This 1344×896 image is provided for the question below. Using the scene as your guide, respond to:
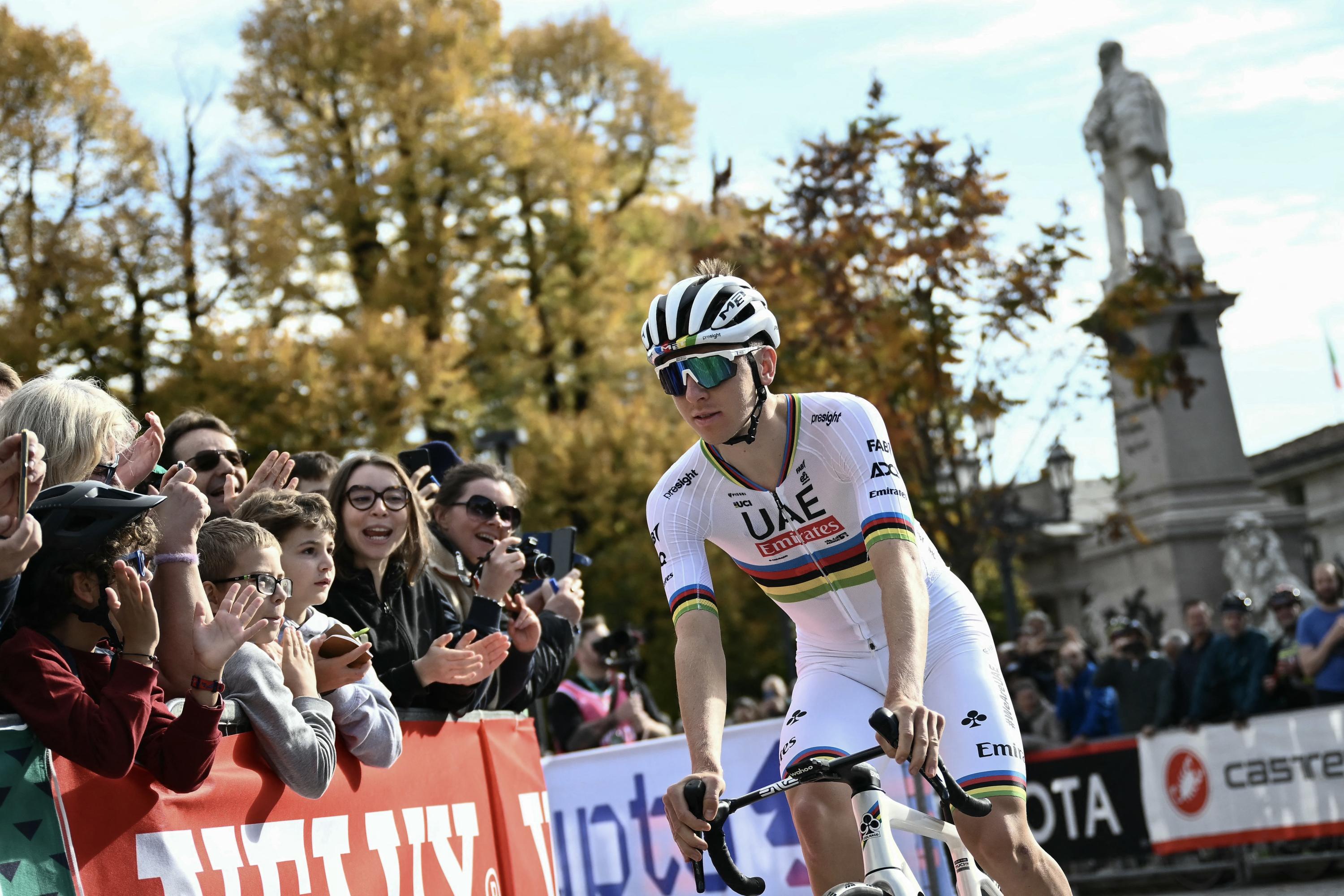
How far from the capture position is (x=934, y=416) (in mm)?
16656

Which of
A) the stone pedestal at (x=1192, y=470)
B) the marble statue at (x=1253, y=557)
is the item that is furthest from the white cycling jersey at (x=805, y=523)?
the marble statue at (x=1253, y=557)

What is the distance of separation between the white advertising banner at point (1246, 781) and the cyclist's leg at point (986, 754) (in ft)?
25.9

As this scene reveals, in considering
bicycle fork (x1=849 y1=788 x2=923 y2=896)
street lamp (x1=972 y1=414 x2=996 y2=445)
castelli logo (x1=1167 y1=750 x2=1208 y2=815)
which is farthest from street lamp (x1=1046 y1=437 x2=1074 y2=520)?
bicycle fork (x1=849 y1=788 x2=923 y2=896)

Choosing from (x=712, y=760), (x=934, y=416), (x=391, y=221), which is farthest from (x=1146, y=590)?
(x=712, y=760)

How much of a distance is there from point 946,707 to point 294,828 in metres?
1.94

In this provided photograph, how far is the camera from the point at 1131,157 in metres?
26.9

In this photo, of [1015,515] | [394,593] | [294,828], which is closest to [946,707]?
[294,828]

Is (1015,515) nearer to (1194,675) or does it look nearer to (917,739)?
(1194,675)

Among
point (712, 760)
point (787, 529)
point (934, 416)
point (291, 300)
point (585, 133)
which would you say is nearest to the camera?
point (712, 760)

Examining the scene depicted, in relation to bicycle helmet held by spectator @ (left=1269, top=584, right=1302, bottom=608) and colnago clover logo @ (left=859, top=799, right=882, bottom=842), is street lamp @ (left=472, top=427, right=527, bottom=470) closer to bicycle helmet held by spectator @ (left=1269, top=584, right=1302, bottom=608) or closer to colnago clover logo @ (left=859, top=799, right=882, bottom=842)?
bicycle helmet held by spectator @ (left=1269, top=584, right=1302, bottom=608)

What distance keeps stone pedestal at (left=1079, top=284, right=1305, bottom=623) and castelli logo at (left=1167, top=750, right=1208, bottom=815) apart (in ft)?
44.5

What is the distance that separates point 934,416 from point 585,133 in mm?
18414

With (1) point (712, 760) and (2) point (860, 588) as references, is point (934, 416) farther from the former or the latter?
(1) point (712, 760)

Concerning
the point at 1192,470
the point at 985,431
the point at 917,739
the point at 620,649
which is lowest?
the point at 917,739
